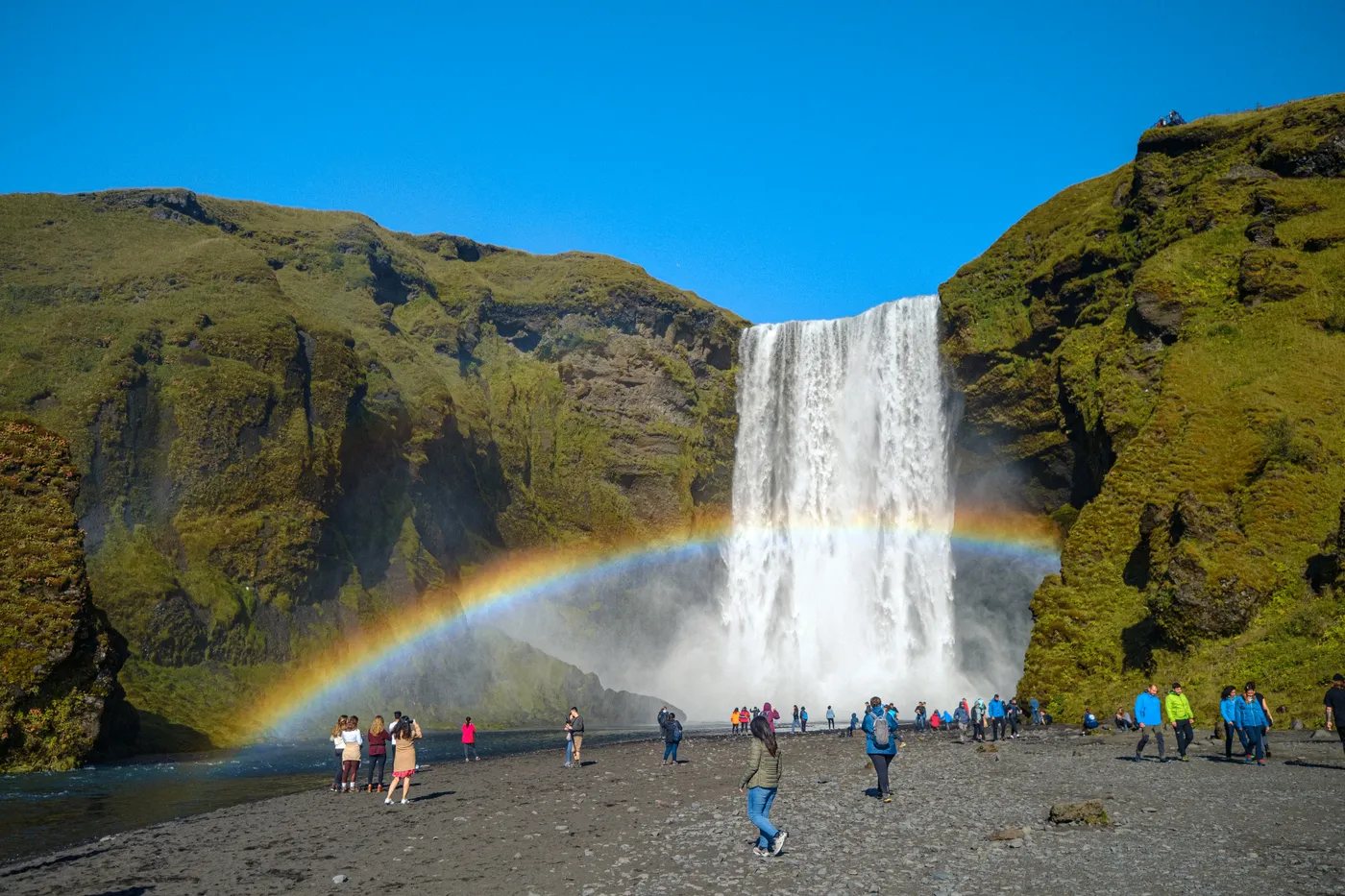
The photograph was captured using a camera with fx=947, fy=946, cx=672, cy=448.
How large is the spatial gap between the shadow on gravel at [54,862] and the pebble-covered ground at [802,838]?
3.2 inches

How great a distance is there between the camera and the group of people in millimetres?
23359

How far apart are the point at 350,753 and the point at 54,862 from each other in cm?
926

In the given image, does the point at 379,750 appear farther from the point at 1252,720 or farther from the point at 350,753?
the point at 1252,720

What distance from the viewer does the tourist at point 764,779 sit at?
13711 millimetres

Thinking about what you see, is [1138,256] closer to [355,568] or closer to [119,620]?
[355,568]

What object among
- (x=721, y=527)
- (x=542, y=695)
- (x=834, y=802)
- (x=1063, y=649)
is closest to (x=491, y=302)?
(x=721, y=527)

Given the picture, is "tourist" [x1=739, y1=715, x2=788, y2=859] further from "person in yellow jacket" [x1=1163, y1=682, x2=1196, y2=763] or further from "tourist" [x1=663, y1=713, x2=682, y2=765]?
"tourist" [x1=663, y1=713, x2=682, y2=765]

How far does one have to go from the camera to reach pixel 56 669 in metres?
39.6

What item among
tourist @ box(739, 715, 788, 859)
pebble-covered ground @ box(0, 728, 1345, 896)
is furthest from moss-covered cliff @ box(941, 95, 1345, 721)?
tourist @ box(739, 715, 788, 859)

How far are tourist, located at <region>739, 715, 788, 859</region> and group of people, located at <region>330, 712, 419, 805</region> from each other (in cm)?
1198

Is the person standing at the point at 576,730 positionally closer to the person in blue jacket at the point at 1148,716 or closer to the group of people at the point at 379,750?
the group of people at the point at 379,750

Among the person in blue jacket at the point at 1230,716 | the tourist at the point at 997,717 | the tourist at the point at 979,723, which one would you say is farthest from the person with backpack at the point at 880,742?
the tourist at the point at 979,723

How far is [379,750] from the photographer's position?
84.8 ft

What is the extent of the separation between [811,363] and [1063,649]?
47488mm
